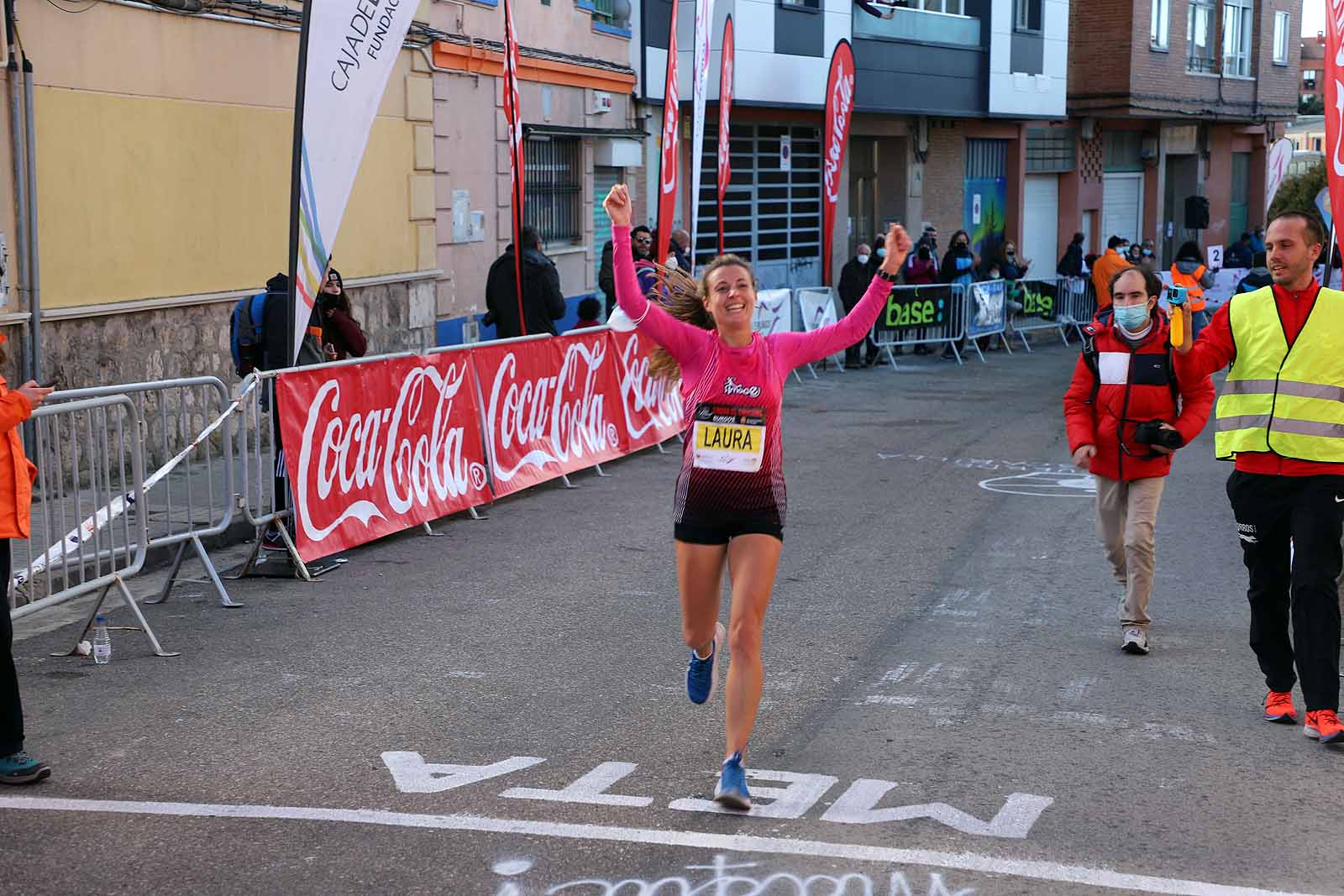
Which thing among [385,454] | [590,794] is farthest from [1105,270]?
[590,794]

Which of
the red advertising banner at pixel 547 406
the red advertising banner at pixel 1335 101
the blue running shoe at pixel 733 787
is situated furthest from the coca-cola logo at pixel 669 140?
the blue running shoe at pixel 733 787

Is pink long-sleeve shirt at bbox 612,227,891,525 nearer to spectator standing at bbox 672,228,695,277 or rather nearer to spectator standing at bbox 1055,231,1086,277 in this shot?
spectator standing at bbox 672,228,695,277

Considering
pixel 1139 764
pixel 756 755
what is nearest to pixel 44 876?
pixel 756 755

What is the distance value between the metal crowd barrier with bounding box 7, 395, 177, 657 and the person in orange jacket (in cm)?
120

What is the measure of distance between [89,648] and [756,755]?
3.37 meters

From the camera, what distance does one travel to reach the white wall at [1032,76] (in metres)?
31.1

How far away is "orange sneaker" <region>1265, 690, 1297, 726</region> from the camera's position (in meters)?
6.34

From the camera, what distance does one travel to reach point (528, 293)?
14.8 metres

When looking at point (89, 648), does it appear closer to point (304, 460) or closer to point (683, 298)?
point (304, 460)

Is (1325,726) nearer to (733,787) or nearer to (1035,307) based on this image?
(733,787)

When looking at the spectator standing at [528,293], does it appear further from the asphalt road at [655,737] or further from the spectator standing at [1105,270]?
the spectator standing at [1105,270]

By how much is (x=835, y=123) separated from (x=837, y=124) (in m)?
0.04

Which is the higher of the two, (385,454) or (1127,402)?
(1127,402)

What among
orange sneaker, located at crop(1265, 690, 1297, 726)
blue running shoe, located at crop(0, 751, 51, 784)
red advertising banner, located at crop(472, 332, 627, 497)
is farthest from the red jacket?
red advertising banner, located at crop(472, 332, 627, 497)
